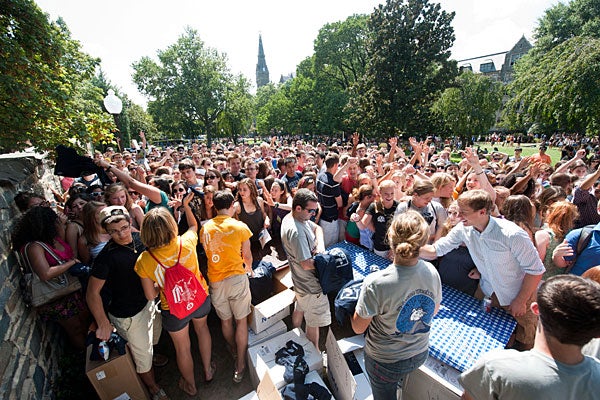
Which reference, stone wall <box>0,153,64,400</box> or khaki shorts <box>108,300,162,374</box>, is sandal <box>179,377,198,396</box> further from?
stone wall <box>0,153,64,400</box>

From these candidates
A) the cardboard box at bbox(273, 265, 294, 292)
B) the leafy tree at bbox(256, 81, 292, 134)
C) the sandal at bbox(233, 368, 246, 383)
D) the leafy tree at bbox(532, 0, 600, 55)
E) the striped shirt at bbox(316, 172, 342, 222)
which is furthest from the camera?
the leafy tree at bbox(256, 81, 292, 134)

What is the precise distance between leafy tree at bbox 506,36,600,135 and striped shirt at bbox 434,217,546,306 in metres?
10.7

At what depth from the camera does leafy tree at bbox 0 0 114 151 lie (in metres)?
2.61

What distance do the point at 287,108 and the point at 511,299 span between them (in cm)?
3744

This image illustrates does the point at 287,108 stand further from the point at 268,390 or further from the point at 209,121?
the point at 268,390

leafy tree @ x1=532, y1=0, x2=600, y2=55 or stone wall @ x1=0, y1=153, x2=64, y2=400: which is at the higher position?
leafy tree @ x1=532, y1=0, x2=600, y2=55

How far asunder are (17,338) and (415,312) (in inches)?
136

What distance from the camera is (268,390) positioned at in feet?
7.22

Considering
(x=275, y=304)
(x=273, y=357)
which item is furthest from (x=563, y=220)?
(x=273, y=357)

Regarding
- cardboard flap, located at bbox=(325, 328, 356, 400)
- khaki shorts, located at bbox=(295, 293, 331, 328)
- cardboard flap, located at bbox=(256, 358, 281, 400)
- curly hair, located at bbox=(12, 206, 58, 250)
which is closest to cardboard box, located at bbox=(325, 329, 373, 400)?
cardboard flap, located at bbox=(325, 328, 356, 400)

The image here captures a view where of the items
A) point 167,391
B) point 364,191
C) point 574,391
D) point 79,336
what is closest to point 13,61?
point 79,336

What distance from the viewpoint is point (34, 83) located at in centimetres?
289

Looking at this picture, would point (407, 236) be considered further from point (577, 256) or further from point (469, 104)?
point (469, 104)

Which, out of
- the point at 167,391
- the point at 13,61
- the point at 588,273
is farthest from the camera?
the point at 167,391
